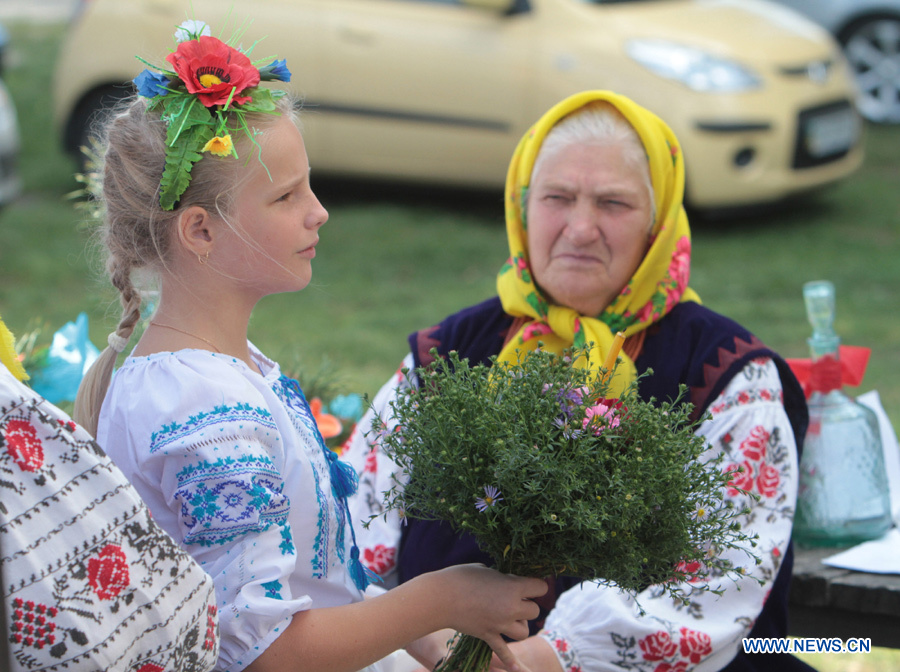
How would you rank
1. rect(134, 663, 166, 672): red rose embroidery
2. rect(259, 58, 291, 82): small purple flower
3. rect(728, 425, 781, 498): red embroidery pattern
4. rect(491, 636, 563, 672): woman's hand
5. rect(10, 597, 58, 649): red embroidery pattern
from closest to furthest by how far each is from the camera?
rect(10, 597, 58, 649): red embroidery pattern
rect(134, 663, 166, 672): red rose embroidery
rect(259, 58, 291, 82): small purple flower
rect(491, 636, 563, 672): woman's hand
rect(728, 425, 781, 498): red embroidery pattern

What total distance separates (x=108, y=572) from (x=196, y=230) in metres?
0.58

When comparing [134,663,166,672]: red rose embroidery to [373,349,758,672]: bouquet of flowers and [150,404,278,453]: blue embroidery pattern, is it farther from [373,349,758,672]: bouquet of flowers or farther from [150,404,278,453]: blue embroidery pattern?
[373,349,758,672]: bouquet of flowers

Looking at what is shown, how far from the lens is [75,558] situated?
1273mm

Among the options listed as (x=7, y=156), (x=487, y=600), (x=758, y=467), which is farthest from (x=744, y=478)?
(x=7, y=156)

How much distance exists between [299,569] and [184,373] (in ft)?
1.26

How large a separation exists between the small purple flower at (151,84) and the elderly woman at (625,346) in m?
1.05

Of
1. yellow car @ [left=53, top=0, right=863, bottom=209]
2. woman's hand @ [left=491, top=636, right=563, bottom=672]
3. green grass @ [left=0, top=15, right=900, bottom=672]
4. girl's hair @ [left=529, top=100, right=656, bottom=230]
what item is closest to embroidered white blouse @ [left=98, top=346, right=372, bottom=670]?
woman's hand @ [left=491, top=636, right=563, bottom=672]

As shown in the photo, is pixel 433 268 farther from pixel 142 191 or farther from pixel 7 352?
pixel 7 352

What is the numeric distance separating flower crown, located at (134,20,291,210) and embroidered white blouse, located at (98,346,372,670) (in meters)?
0.28

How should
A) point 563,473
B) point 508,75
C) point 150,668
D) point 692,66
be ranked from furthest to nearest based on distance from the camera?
point 508,75 < point 692,66 < point 563,473 < point 150,668

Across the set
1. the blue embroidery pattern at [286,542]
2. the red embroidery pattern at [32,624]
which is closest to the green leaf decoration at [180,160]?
the blue embroidery pattern at [286,542]

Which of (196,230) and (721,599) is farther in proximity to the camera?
(721,599)

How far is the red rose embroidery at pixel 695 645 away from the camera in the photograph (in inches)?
83.3

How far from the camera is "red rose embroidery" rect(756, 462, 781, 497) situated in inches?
87.0
